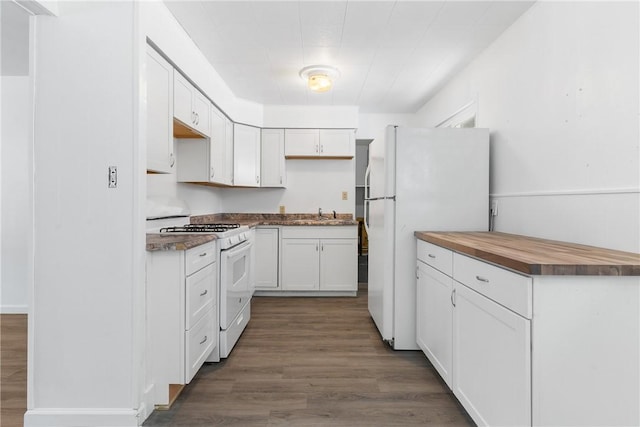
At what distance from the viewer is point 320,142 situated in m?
4.37

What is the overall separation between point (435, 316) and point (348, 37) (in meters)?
2.13

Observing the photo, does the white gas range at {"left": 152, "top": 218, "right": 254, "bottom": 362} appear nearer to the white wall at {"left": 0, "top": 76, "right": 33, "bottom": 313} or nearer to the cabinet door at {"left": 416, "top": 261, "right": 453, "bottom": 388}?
the cabinet door at {"left": 416, "top": 261, "right": 453, "bottom": 388}

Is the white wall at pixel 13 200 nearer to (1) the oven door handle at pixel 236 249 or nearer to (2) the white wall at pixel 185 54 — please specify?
(2) the white wall at pixel 185 54

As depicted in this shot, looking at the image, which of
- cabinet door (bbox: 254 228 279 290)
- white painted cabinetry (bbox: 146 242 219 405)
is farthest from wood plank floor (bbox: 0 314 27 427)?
cabinet door (bbox: 254 228 279 290)

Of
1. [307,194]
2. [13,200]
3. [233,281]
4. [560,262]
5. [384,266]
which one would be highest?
[307,194]

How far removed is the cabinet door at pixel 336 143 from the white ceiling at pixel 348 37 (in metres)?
0.72

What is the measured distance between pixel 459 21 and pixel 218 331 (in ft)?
9.06

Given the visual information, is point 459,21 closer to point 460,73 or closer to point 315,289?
point 460,73

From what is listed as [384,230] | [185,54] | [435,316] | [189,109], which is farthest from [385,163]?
[185,54]

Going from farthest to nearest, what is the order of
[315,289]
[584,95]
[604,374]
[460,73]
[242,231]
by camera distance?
[315,289]
[460,73]
[242,231]
[584,95]
[604,374]

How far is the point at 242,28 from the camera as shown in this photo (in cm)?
245

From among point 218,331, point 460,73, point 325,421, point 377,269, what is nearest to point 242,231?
point 218,331

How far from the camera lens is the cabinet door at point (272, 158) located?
4.36 meters

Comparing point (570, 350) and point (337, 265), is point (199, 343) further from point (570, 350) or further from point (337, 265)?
point (337, 265)
